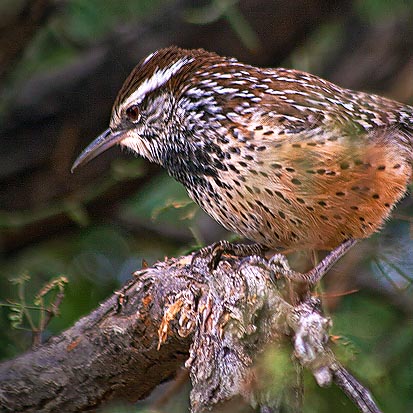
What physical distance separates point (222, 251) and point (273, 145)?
0.37 metres

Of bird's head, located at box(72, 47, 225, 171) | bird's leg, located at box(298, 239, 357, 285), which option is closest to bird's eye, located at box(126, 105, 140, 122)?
bird's head, located at box(72, 47, 225, 171)

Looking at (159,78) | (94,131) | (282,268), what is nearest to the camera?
(282,268)

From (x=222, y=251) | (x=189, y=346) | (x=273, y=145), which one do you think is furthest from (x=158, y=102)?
(x=189, y=346)

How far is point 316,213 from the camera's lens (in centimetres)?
328

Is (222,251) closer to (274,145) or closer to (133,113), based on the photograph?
(274,145)

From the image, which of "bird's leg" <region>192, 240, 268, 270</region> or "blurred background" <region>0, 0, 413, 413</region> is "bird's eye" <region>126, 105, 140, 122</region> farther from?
"bird's leg" <region>192, 240, 268, 270</region>

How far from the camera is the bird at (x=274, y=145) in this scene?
3.24 m

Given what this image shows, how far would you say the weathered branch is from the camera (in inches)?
92.2

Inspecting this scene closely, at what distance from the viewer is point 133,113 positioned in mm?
3850

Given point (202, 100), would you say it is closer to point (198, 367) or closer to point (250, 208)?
point (250, 208)

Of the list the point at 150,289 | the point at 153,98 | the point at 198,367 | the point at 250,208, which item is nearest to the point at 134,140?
the point at 153,98

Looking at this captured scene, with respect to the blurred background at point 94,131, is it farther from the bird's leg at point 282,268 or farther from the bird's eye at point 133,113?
the bird's leg at point 282,268

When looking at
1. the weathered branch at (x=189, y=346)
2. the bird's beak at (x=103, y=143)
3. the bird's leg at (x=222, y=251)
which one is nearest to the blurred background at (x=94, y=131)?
the bird's beak at (x=103, y=143)

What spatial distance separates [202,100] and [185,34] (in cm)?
126
